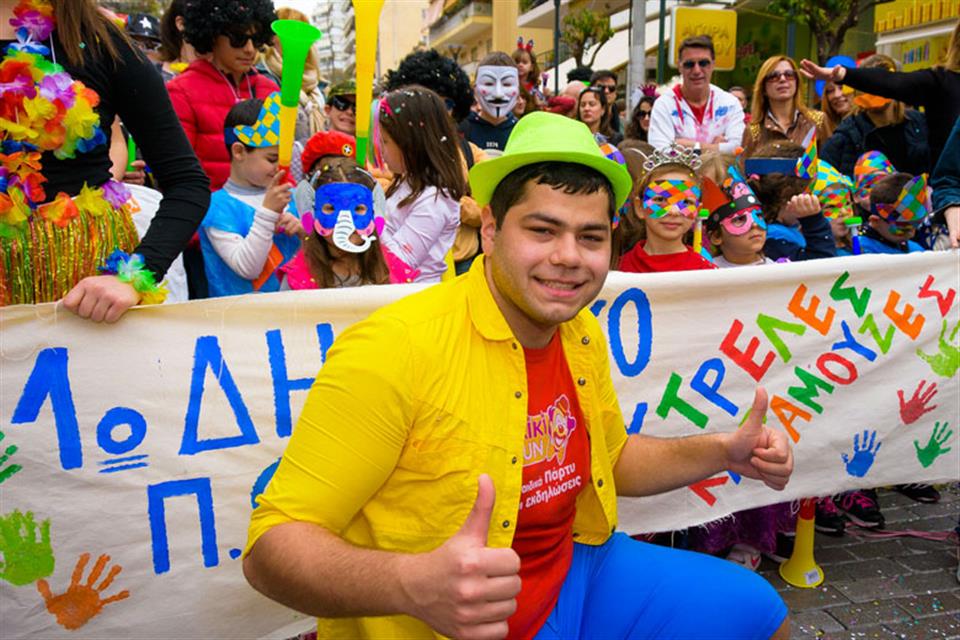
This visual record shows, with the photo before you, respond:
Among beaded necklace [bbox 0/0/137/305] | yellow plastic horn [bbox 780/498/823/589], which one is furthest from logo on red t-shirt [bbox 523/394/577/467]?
yellow plastic horn [bbox 780/498/823/589]

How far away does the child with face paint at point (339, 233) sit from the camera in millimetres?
3191

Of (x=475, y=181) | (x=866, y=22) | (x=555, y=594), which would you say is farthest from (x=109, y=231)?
(x=866, y=22)

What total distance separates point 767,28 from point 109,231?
28.9 m

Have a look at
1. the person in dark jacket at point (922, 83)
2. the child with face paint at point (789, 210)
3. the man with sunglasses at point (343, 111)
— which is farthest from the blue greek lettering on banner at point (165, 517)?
the person in dark jacket at point (922, 83)

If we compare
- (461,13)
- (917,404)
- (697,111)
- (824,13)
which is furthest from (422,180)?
(461,13)

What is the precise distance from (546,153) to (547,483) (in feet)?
2.51

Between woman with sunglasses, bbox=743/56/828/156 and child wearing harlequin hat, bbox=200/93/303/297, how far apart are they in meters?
3.61

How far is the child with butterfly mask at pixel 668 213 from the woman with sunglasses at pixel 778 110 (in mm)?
2367

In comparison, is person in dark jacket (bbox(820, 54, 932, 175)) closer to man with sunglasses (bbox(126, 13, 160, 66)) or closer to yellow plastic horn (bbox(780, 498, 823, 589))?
yellow plastic horn (bbox(780, 498, 823, 589))

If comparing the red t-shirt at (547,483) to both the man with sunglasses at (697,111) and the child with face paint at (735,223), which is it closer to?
the child with face paint at (735,223)

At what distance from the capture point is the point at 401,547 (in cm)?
174

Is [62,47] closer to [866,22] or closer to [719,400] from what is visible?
[719,400]

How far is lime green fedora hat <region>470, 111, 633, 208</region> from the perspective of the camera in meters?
1.76

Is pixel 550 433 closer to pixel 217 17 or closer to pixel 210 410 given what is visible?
pixel 210 410
